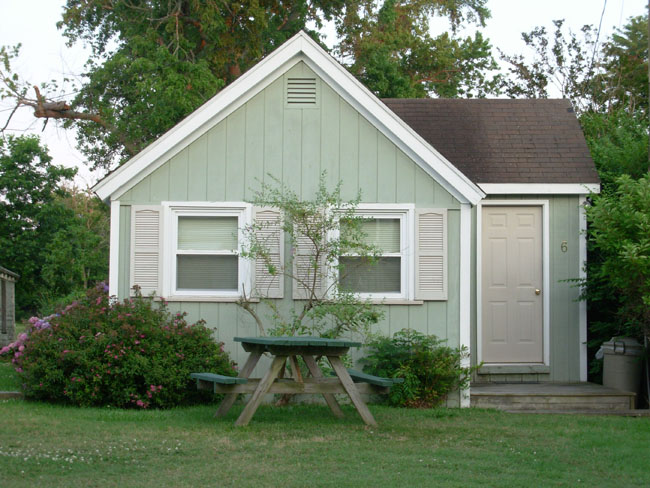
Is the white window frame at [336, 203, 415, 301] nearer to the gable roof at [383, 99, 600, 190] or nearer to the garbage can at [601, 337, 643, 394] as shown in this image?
the gable roof at [383, 99, 600, 190]

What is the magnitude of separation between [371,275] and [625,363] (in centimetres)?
330

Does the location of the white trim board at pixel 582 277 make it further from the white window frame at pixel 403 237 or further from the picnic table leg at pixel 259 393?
the picnic table leg at pixel 259 393

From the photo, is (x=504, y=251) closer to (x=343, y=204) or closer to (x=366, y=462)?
(x=343, y=204)

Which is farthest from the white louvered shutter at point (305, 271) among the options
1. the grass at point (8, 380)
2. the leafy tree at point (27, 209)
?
the leafy tree at point (27, 209)

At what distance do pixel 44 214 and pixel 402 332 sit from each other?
79.3ft

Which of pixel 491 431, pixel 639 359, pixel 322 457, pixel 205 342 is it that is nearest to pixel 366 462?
pixel 322 457

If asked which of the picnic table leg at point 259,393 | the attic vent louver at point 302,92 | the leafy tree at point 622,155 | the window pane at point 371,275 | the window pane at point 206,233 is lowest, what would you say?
the picnic table leg at point 259,393

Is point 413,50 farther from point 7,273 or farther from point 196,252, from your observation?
point 196,252

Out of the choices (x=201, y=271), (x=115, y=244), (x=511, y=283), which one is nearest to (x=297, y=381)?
(x=201, y=271)

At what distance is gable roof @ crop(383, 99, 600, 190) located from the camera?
11.2 m

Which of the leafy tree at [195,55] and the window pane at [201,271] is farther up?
the leafy tree at [195,55]

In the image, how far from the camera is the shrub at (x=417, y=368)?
934 cm

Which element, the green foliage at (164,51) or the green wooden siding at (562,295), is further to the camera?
the green foliage at (164,51)

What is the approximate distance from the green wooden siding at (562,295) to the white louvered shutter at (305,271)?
2477mm
